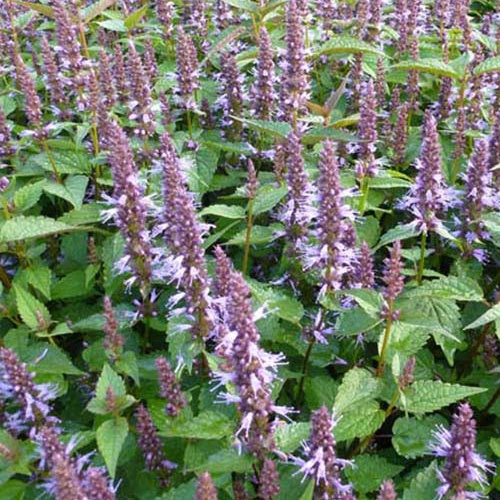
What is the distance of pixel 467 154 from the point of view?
17.2 feet

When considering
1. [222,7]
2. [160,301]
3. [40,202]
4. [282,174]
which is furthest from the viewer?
[222,7]

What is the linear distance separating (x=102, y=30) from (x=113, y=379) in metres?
4.61

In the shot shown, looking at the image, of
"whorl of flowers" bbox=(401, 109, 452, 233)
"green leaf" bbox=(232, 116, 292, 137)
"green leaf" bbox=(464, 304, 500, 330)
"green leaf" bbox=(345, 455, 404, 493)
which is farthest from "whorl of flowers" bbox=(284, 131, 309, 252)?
"green leaf" bbox=(345, 455, 404, 493)

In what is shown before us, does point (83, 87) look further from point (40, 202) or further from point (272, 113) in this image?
point (272, 113)

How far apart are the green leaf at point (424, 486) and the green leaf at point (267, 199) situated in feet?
5.48

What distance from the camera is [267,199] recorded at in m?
3.95

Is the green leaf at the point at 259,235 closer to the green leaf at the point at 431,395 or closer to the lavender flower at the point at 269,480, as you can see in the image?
the green leaf at the point at 431,395

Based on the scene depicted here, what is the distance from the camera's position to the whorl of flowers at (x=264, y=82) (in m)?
4.63

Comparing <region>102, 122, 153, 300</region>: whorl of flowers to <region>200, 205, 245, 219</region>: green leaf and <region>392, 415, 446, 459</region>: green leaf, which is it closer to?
<region>200, 205, 245, 219</region>: green leaf

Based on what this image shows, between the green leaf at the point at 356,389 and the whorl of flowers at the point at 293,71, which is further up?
the whorl of flowers at the point at 293,71

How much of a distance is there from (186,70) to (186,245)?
7.44 feet

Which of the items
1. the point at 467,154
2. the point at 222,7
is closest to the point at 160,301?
the point at 467,154

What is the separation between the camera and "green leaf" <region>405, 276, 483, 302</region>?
362 cm

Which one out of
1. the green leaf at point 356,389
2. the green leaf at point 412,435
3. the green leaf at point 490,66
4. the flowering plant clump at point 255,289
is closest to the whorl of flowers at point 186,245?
the flowering plant clump at point 255,289
